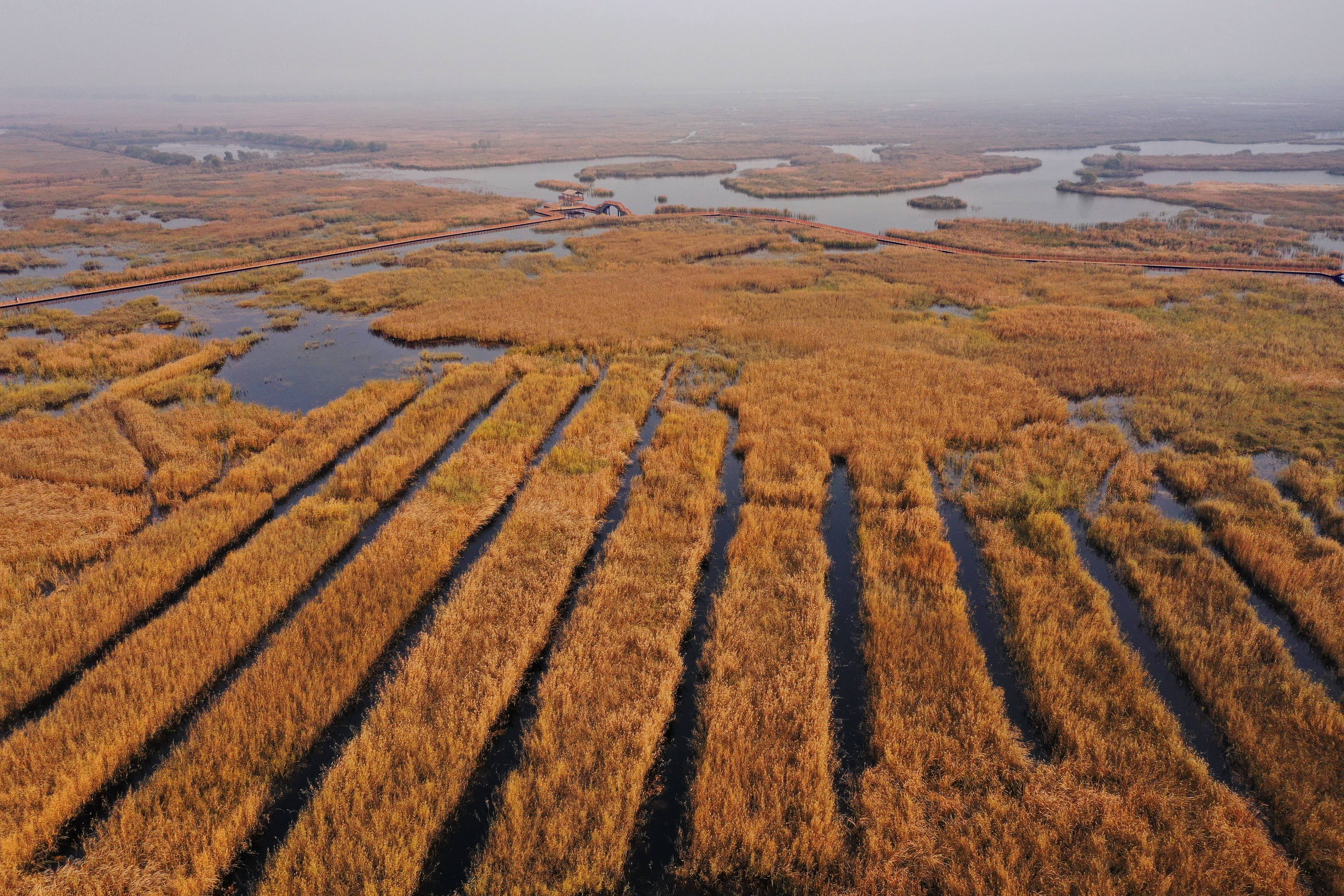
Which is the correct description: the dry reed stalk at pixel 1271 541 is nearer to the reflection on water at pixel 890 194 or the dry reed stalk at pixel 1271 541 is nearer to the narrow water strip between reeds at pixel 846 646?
the narrow water strip between reeds at pixel 846 646

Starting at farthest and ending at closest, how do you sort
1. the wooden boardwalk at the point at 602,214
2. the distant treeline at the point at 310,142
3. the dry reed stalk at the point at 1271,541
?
the distant treeline at the point at 310,142, the wooden boardwalk at the point at 602,214, the dry reed stalk at the point at 1271,541

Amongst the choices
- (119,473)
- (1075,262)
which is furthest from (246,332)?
(1075,262)

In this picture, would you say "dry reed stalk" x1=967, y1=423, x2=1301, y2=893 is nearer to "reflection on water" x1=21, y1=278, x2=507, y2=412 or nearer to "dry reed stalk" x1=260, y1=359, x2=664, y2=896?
"dry reed stalk" x1=260, y1=359, x2=664, y2=896

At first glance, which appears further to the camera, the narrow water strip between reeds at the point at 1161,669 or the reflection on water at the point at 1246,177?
the reflection on water at the point at 1246,177

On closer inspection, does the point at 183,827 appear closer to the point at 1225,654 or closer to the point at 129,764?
the point at 129,764

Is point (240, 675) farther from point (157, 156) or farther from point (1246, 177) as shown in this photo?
point (157, 156)

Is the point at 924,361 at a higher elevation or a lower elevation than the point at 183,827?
higher

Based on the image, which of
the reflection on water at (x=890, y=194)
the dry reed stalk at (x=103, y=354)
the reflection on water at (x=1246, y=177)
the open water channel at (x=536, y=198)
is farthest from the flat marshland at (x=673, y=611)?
the reflection on water at (x=1246, y=177)
